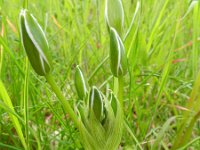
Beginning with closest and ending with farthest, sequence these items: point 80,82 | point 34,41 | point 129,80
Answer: point 34,41 < point 80,82 < point 129,80

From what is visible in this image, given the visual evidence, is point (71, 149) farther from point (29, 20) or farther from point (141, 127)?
point (29, 20)

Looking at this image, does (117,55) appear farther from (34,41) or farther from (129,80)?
(129,80)

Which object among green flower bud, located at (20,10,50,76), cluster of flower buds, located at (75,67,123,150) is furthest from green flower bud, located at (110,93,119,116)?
green flower bud, located at (20,10,50,76)

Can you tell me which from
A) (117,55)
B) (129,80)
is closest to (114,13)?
(117,55)

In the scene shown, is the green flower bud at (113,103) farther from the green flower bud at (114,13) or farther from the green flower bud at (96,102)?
the green flower bud at (114,13)

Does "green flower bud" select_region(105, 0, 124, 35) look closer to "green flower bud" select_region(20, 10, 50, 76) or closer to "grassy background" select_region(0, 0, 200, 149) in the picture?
"grassy background" select_region(0, 0, 200, 149)

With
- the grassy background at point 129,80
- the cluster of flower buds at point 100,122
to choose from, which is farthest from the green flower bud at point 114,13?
the cluster of flower buds at point 100,122

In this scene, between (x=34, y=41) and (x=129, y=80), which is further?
(x=129, y=80)

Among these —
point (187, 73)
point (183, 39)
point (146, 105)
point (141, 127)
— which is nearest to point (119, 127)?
point (141, 127)
